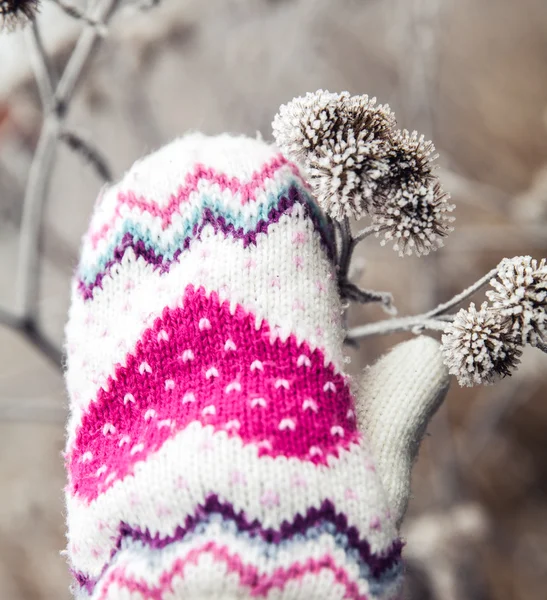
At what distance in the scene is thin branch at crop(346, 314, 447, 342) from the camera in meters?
0.34

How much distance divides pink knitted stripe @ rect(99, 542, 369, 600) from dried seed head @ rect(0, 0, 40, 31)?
0.30 metres

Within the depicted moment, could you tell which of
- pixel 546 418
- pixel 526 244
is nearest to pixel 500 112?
A: pixel 526 244

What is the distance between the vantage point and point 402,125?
68 centimetres

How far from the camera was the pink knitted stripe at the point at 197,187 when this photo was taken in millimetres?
355

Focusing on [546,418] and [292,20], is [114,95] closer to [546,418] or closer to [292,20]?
[292,20]

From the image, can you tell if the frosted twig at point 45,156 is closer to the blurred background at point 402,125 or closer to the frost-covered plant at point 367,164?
the blurred background at point 402,125

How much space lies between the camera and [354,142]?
28cm

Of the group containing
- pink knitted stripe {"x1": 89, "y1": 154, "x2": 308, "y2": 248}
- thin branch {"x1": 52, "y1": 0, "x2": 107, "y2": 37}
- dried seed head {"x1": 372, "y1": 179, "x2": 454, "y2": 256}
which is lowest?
dried seed head {"x1": 372, "y1": 179, "x2": 454, "y2": 256}

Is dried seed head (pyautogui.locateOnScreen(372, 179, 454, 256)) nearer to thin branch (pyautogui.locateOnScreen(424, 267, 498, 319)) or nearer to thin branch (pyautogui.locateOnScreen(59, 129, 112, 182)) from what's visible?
thin branch (pyautogui.locateOnScreen(424, 267, 498, 319))

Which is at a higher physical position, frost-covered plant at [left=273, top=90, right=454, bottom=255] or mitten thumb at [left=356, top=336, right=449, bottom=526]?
frost-covered plant at [left=273, top=90, right=454, bottom=255]

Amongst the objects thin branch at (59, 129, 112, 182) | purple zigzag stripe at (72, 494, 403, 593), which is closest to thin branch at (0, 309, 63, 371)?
thin branch at (59, 129, 112, 182)

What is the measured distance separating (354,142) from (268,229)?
3.3 inches

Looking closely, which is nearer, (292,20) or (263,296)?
(263,296)

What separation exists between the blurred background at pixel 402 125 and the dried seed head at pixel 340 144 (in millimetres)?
305
